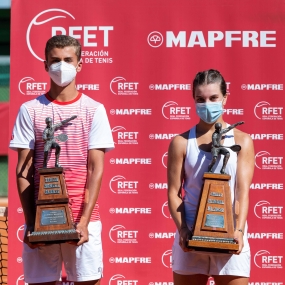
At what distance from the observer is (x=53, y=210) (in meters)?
3.43

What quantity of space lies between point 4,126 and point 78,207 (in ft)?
24.0

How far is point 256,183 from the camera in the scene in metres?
5.49

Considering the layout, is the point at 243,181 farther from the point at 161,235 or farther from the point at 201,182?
the point at 161,235

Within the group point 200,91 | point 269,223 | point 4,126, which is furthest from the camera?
point 4,126

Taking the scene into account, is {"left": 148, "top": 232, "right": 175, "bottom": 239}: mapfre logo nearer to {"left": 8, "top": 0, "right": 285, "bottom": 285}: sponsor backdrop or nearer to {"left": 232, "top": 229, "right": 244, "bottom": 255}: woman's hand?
{"left": 8, "top": 0, "right": 285, "bottom": 285}: sponsor backdrop

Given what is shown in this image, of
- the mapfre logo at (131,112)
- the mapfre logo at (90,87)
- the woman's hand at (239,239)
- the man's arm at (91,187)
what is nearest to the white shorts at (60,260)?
the man's arm at (91,187)

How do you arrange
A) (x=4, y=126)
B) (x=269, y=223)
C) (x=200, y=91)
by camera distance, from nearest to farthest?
(x=200, y=91)
(x=269, y=223)
(x=4, y=126)

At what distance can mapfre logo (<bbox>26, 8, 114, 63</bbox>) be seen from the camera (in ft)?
18.2

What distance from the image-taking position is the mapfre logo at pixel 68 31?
555 cm

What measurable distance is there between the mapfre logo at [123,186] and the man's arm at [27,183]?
1995 millimetres

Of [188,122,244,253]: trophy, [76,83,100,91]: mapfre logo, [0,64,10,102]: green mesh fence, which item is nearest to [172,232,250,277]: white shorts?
[188,122,244,253]: trophy

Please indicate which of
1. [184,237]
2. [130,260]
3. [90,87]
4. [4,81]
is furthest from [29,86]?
[4,81]

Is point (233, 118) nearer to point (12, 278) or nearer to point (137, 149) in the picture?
point (137, 149)

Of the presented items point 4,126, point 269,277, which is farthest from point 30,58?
point 4,126
